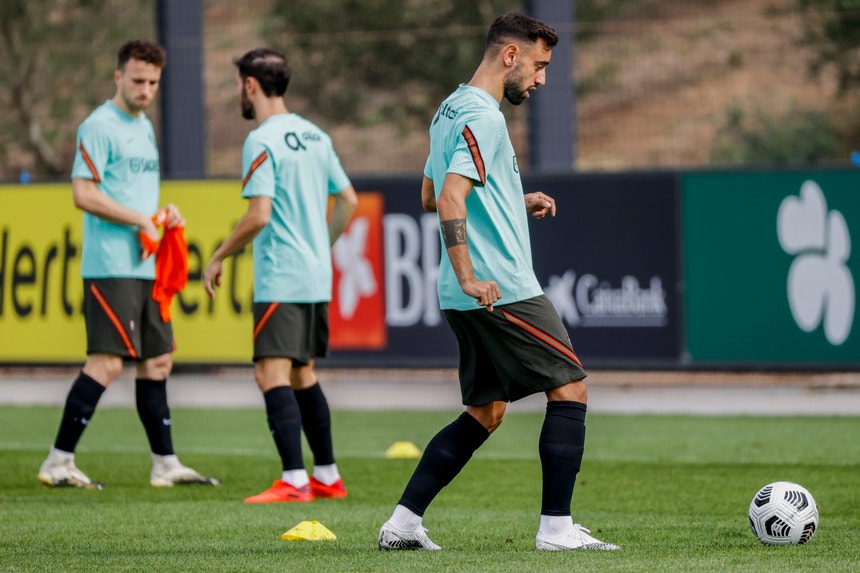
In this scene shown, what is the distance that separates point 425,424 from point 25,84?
13.8 m

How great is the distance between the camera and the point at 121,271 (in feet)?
27.4

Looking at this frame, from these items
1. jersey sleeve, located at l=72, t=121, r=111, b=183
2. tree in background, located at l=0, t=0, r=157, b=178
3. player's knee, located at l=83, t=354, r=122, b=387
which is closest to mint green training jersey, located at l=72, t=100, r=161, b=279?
jersey sleeve, located at l=72, t=121, r=111, b=183

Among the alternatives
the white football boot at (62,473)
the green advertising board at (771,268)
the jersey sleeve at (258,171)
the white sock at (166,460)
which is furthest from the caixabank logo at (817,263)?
the white football boot at (62,473)

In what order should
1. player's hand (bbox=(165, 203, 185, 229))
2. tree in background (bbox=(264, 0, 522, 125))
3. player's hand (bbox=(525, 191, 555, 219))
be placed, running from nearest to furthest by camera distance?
player's hand (bbox=(525, 191, 555, 219)) → player's hand (bbox=(165, 203, 185, 229)) → tree in background (bbox=(264, 0, 522, 125))

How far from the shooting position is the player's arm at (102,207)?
8.24m

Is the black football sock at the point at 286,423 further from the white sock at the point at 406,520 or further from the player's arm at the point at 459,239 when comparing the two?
the player's arm at the point at 459,239

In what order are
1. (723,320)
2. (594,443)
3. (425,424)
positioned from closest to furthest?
(594,443) < (425,424) < (723,320)

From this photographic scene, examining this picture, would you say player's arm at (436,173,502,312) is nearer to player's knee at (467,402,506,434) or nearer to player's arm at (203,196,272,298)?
player's knee at (467,402,506,434)

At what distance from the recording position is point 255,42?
26.7m

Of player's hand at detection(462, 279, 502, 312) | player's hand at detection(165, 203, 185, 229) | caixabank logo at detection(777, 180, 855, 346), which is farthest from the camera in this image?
caixabank logo at detection(777, 180, 855, 346)

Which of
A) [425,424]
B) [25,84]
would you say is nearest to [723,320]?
[425,424]

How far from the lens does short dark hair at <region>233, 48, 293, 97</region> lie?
7898mm

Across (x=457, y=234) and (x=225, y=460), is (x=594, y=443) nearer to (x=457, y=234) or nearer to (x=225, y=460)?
(x=225, y=460)

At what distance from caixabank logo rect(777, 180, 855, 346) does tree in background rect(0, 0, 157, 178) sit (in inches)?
499
